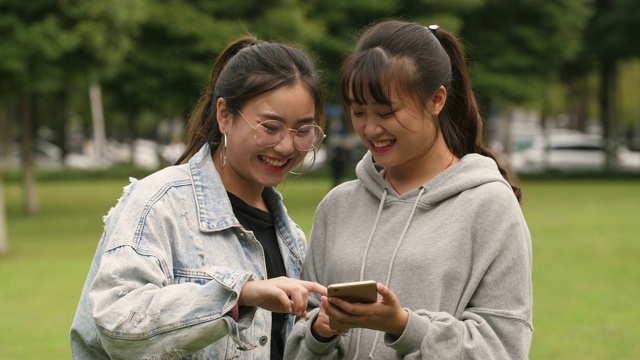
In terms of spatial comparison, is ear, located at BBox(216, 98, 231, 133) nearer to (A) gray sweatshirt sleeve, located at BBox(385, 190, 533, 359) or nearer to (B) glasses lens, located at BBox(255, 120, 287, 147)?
(B) glasses lens, located at BBox(255, 120, 287, 147)

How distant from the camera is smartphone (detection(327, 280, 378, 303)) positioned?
2717 millimetres

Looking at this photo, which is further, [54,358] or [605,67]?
[605,67]

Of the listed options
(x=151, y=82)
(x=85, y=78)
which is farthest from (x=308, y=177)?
(x=85, y=78)

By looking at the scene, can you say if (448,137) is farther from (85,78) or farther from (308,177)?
A: (308,177)

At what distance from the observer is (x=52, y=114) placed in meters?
49.1

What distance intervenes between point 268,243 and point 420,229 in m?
0.62

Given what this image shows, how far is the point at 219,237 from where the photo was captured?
10.6 ft

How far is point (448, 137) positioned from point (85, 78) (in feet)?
53.5

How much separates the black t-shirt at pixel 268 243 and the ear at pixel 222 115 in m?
0.23

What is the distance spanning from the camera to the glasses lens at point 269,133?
128 inches

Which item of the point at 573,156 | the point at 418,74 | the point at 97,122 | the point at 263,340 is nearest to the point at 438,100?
the point at 418,74

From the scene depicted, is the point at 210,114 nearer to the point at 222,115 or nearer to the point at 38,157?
the point at 222,115

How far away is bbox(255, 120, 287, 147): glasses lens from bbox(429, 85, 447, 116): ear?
48cm

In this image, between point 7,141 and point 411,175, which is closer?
point 411,175
